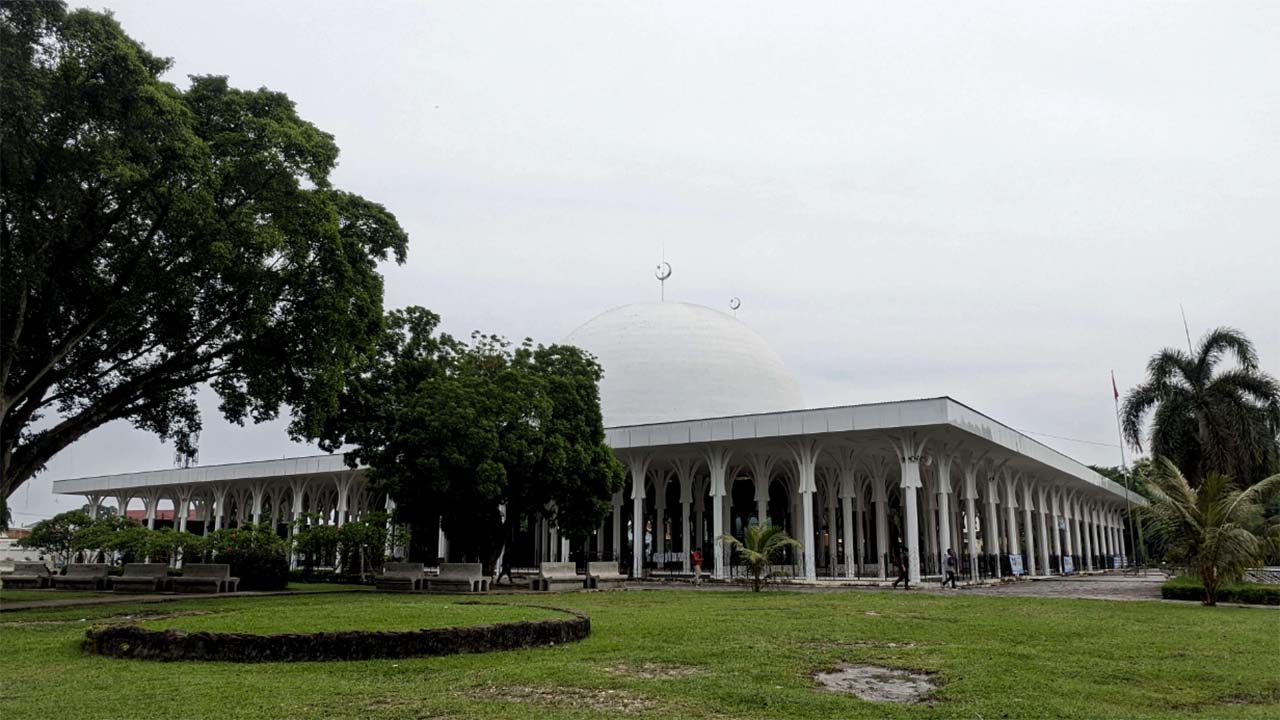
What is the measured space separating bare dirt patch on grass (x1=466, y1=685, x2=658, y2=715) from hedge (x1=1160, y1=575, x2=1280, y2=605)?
58.5 feet

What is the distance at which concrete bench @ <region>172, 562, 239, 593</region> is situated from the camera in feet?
73.3

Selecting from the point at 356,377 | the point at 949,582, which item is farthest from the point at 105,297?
the point at 949,582

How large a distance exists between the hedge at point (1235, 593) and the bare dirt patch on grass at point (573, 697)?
58.5 ft

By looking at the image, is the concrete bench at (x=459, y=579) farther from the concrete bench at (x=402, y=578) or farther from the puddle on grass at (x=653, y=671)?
the puddle on grass at (x=653, y=671)

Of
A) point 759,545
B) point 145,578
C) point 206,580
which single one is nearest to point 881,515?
point 759,545

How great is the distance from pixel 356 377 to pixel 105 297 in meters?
7.03

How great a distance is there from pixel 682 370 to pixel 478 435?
63.9ft

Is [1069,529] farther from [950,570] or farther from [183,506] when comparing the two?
[183,506]

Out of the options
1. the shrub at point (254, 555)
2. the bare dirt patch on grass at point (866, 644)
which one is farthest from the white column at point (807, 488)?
the bare dirt patch on grass at point (866, 644)

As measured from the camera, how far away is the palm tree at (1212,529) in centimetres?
1794

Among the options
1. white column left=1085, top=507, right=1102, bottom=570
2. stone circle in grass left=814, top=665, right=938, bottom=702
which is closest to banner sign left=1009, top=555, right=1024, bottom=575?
white column left=1085, top=507, right=1102, bottom=570

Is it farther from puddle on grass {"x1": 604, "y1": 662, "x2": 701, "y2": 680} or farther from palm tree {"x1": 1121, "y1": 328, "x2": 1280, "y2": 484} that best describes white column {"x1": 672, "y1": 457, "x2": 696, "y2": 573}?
puddle on grass {"x1": 604, "y1": 662, "x2": 701, "y2": 680}

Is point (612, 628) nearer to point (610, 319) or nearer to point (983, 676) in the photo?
point (983, 676)

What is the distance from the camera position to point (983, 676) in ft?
25.2
